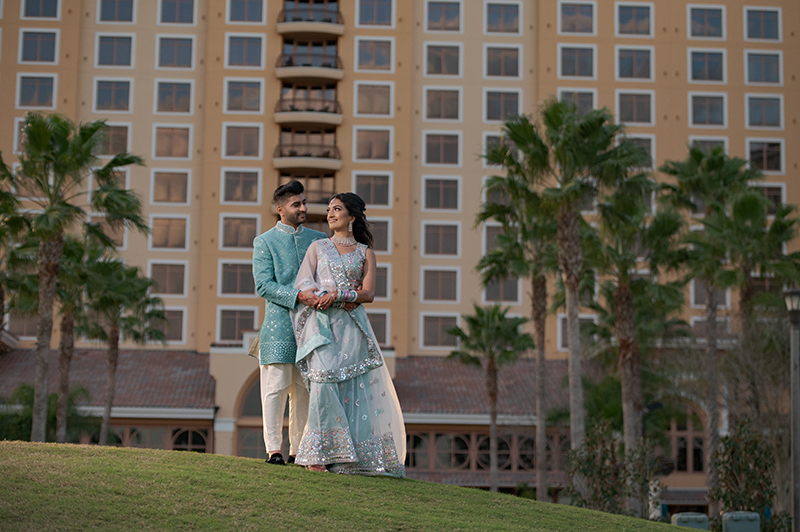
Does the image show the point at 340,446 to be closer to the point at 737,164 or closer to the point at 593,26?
the point at 737,164

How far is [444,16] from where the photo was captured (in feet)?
172

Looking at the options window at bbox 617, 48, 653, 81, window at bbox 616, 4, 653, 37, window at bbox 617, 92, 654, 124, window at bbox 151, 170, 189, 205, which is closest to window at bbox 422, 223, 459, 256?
window at bbox 617, 92, 654, 124

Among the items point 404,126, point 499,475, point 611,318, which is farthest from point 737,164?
point 404,126

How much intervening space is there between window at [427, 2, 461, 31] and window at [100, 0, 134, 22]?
1690 centimetres

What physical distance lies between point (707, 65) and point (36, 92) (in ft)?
123

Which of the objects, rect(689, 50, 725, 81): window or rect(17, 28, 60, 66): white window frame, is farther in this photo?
rect(689, 50, 725, 81): window

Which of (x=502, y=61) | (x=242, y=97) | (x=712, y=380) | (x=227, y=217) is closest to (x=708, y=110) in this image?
(x=502, y=61)

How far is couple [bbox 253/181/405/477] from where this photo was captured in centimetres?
904

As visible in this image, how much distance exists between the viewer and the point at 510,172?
2634cm

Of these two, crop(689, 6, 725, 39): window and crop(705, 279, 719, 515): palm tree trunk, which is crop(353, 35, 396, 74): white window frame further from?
crop(705, 279, 719, 515): palm tree trunk

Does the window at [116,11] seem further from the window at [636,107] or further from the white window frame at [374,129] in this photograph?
the window at [636,107]

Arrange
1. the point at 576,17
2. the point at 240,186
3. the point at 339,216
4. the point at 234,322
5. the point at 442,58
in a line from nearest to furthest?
1. the point at 339,216
2. the point at 234,322
3. the point at 240,186
4. the point at 442,58
5. the point at 576,17

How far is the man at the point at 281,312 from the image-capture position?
9211mm

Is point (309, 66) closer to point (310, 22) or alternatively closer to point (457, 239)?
point (310, 22)
